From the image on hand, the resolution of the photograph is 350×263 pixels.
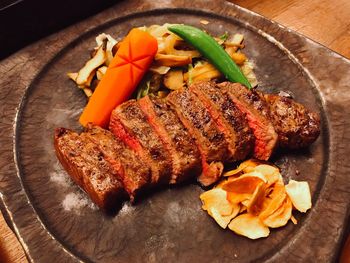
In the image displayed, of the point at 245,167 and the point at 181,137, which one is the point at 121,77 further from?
the point at 245,167

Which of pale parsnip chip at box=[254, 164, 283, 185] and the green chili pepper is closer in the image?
pale parsnip chip at box=[254, 164, 283, 185]

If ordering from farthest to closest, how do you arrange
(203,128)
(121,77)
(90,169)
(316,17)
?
(316,17)
(121,77)
(203,128)
(90,169)

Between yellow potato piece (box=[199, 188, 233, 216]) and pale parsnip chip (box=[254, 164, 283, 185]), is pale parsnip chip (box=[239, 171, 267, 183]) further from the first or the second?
yellow potato piece (box=[199, 188, 233, 216])

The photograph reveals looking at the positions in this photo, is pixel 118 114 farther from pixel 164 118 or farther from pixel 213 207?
pixel 213 207

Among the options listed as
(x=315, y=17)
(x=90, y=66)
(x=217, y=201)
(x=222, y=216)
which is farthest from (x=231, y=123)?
(x=315, y=17)

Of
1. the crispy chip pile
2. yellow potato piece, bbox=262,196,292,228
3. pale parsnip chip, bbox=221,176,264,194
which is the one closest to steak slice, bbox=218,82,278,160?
the crispy chip pile

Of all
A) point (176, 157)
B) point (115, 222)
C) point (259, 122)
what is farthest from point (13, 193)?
point (259, 122)
